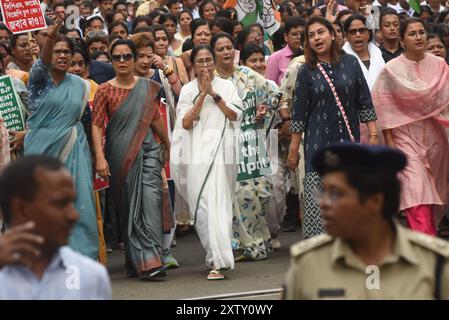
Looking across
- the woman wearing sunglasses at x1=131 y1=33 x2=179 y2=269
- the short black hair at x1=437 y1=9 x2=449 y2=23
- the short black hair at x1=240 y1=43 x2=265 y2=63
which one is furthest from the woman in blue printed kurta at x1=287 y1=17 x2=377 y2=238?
the short black hair at x1=437 y1=9 x2=449 y2=23

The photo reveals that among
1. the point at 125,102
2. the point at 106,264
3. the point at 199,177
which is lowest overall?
the point at 106,264

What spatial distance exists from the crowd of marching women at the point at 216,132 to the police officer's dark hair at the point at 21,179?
18.2 ft

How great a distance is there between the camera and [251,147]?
11.6 metres

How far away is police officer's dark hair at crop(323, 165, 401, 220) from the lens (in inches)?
177

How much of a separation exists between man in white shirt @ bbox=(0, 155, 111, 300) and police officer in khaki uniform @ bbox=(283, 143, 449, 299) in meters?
0.70

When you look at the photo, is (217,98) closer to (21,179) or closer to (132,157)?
(132,157)

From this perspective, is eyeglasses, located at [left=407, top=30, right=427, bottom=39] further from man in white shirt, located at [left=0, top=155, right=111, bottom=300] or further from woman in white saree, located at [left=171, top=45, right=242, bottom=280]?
man in white shirt, located at [left=0, top=155, right=111, bottom=300]

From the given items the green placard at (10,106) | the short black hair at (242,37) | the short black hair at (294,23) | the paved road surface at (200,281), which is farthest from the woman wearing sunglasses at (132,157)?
the short black hair at (294,23)

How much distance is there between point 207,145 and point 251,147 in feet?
2.59
